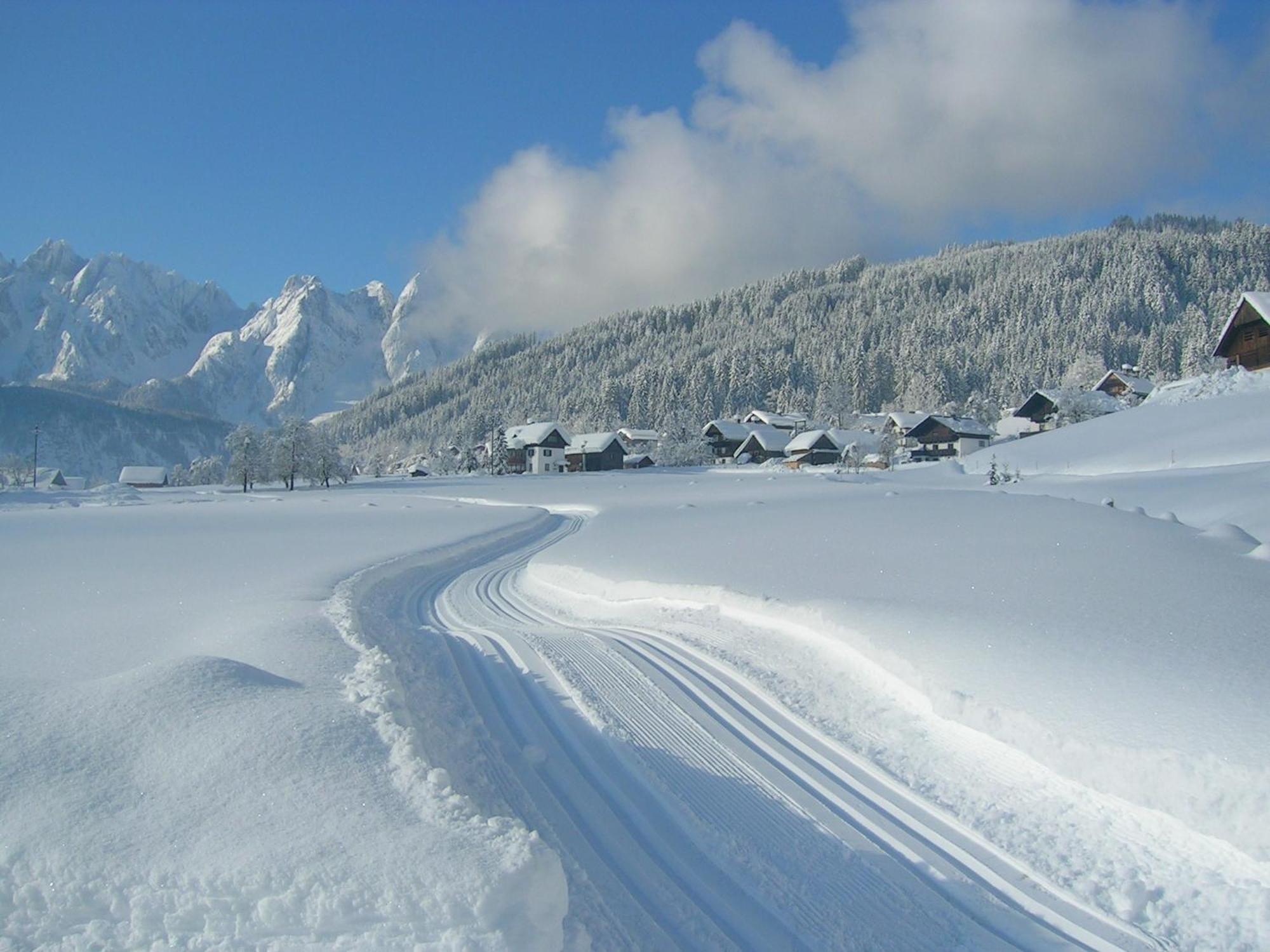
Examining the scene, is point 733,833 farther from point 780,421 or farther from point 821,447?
point 780,421

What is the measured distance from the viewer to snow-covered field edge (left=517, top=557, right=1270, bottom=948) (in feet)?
15.0

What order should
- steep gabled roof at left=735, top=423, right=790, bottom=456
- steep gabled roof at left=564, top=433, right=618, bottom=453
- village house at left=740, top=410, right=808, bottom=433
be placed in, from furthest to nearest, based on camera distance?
village house at left=740, top=410, right=808, bottom=433 → steep gabled roof at left=564, top=433, right=618, bottom=453 → steep gabled roof at left=735, top=423, right=790, bottom=456

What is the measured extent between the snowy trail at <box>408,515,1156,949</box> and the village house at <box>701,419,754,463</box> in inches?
3579

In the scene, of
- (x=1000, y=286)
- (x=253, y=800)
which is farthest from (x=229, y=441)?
(x=1000, y=286)

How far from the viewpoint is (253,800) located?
4.20 meters

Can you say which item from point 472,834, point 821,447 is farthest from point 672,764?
point 821,447

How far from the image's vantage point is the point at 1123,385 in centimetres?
8075

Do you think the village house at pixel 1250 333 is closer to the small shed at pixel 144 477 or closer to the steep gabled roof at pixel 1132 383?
the steep gabled roof at pixel 1132 383

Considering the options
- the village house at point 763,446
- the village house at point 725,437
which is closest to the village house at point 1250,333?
the village house at point 763,446

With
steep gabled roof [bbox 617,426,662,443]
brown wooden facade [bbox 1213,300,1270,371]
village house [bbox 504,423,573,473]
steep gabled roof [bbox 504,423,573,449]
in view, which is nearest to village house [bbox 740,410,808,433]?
steep gabled roof [bbox 617,426,662,443]

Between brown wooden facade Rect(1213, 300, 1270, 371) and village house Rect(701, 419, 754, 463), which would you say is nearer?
brown wooden facade Rect(1213, 300, 1270, 371)

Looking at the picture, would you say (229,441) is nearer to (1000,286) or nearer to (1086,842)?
(1086,842)

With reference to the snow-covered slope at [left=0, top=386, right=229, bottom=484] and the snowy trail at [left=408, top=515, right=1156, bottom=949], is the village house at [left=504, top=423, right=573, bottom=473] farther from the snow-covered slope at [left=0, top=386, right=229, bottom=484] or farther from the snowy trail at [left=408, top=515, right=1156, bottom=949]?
the snow-covered slope at [left=0, top=386, right=229, bottom=484]

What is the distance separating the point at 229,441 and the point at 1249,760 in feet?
289
